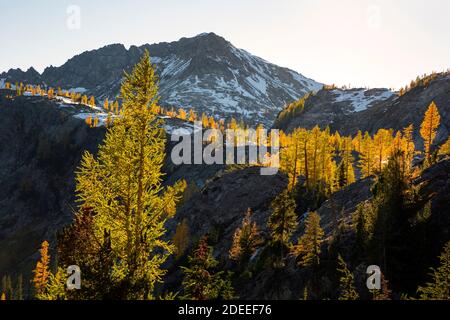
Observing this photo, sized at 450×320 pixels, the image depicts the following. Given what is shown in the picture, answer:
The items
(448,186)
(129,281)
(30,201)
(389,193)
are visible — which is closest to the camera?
(129,281)

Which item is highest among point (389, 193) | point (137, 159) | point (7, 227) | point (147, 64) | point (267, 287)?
point (147, 64)

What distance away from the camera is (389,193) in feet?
95.3

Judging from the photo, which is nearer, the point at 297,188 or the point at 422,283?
the point at 422,283

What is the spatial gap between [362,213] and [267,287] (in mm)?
13092

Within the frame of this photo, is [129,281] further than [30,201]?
No

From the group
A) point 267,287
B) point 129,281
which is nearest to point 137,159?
point 129,281

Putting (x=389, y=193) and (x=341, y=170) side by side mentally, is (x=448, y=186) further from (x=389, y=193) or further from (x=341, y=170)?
(x=341, y=170)

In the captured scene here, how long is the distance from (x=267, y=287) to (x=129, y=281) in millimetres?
28703

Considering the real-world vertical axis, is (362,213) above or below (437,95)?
below

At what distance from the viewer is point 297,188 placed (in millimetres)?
63594

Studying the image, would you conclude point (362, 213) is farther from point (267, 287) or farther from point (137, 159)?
point (137, 159)
